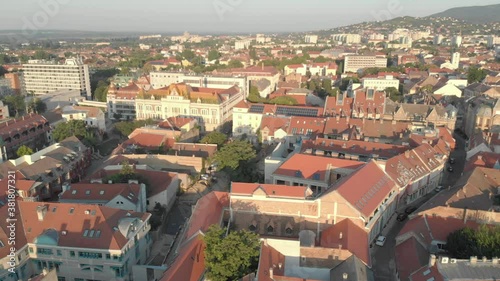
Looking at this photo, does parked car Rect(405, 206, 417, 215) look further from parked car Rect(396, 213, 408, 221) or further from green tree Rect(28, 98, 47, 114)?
green tree Rect(28, 98, 47, 114)

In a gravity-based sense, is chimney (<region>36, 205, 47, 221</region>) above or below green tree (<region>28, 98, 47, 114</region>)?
above

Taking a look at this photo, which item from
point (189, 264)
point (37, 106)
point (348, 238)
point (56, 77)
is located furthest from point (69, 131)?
point (56, 77)

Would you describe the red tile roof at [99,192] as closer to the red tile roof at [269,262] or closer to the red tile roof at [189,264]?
the red tile roof at [189,264]

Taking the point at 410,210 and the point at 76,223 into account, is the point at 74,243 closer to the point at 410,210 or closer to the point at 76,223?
the point at 76,223

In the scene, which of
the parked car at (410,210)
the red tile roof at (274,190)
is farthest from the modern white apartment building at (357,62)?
the red tile roof at (274,190)

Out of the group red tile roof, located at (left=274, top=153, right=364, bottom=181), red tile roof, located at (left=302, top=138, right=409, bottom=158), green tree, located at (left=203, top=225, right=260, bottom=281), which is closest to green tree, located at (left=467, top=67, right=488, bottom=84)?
red tile roof, located at (left=302, top=138, right=409, bottom=158)
